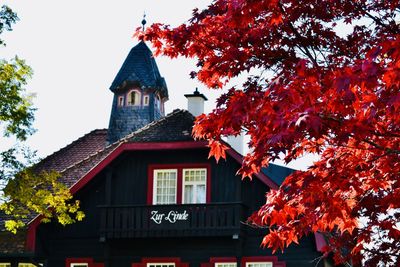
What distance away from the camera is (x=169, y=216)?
25188mm

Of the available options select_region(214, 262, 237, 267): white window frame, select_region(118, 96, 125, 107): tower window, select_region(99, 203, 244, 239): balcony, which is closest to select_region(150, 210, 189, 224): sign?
select_region(99, 203, 244, 239): balcony

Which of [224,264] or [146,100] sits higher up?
[146,100]

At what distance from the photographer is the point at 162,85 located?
139ft

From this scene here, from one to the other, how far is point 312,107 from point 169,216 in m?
17.1

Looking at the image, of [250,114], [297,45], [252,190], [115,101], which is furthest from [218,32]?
[115,101]

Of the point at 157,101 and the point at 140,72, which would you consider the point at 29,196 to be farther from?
the point at 157,101

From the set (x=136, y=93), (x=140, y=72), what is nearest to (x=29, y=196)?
(x=136, y=93)

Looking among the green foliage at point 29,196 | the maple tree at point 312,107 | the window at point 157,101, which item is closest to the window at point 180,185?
the green foliage at point 29,196

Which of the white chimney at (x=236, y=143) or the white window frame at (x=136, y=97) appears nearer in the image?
the white chimney at (x=236, y=143)

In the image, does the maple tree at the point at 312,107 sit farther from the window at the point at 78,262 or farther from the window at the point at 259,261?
the window at the point at 78,262

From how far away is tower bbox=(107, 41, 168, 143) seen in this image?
1592 inches

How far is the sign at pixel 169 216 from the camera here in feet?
82.2

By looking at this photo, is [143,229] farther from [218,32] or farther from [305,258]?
[218,32]

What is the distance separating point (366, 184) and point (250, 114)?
9.16ft
